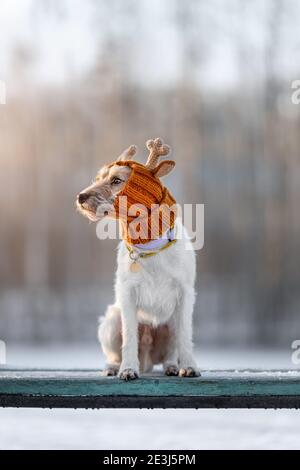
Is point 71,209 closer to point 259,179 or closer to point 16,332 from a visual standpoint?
point 16,332

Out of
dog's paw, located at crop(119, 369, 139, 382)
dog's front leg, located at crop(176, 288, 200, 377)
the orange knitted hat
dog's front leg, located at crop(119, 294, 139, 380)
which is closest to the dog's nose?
the orange knitted hat

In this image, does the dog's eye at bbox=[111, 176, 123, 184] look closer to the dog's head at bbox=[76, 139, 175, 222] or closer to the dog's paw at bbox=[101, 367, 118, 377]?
the dog's head at bbox=[76, 139, 175, 222]

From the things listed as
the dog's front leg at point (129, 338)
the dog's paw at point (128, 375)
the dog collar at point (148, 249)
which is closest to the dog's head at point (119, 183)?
the dog collar at point (148, 249)

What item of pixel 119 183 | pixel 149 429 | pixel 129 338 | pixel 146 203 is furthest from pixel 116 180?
pixel 149 429

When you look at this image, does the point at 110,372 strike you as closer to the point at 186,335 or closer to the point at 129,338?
the point at 129,338

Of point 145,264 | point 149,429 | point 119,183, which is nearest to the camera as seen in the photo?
point 119,183

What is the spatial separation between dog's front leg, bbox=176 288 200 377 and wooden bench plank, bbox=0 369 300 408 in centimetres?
8

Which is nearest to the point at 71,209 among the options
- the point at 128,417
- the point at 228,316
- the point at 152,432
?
the point at 228,316

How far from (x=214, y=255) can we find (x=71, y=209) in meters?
2.34

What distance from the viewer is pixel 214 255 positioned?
10.6 metres

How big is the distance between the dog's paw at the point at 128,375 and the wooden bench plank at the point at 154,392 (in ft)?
0.10

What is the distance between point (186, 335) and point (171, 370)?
0.67 feet

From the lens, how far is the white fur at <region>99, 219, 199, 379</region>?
288cm

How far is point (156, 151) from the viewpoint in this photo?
9.41ft
